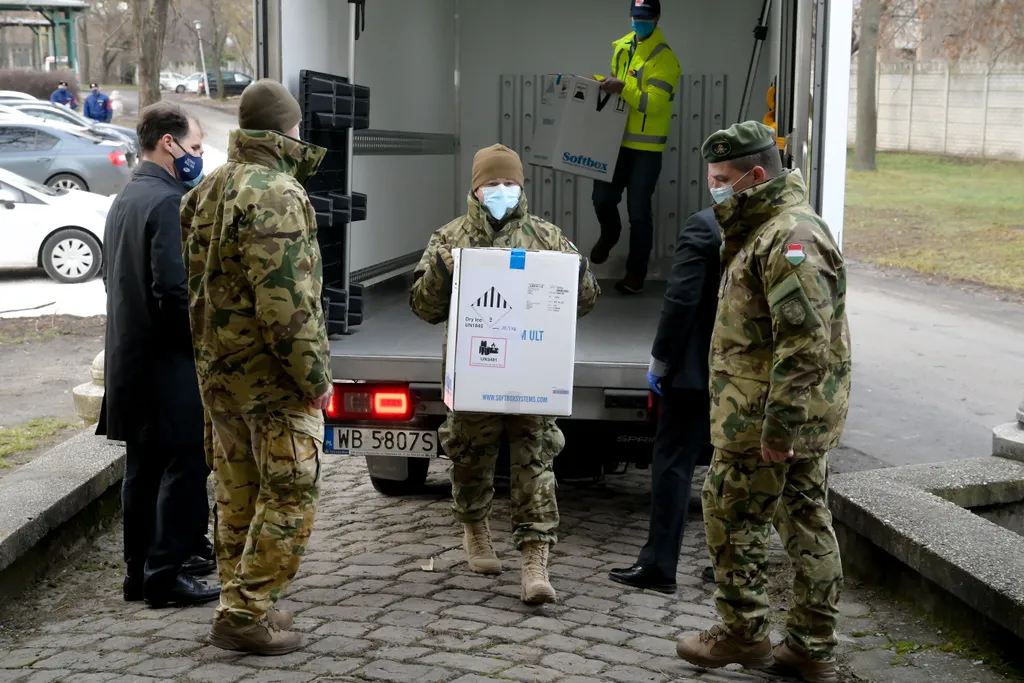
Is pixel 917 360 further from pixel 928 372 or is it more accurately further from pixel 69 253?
pixel 69 253

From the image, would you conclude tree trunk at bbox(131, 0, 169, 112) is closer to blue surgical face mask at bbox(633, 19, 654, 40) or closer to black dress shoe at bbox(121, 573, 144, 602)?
blue surgical face mask at bbox(633, 19, 654, 40)

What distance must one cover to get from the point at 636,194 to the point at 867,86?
20802 mm

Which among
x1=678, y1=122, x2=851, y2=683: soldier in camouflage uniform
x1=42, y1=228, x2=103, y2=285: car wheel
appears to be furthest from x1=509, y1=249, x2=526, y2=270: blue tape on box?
x1=42, y1=228, x2=103, y2=285: car wheel

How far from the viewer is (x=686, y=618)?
15.4 ft

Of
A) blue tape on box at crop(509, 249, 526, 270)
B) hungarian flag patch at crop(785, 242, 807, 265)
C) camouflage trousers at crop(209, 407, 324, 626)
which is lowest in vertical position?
camouflage trousers at crop(209, 407, 324, 626)

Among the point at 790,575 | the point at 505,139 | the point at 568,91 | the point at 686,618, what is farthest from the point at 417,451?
the point at 505,139

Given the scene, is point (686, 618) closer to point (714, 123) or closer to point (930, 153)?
point (714, 123)

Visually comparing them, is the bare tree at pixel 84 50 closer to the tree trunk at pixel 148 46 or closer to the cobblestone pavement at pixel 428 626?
the tree trunk at pixel 148 46

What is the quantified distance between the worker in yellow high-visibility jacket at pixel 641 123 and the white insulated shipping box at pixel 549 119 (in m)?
0.33

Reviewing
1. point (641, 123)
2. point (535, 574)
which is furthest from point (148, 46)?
point (535, 574)

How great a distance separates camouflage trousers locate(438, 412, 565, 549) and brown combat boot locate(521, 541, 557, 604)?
34 millimetres

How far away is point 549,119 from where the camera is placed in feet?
26.1

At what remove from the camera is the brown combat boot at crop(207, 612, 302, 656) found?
13.3 feet

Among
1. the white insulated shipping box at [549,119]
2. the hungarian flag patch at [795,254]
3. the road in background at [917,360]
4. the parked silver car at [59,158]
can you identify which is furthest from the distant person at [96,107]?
the hungarian flag patch at [795,254]
